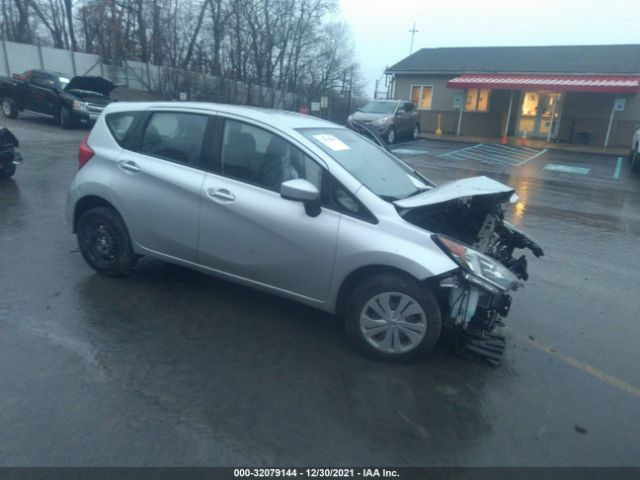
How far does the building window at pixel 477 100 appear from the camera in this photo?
28.3 metres

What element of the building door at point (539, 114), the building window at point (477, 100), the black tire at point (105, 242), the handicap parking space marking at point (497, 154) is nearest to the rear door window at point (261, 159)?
the black tire at point (105, 242)

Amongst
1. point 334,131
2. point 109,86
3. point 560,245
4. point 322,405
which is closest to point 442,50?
point 109,86

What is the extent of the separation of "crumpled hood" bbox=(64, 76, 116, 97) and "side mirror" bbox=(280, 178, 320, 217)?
16090 millimetres

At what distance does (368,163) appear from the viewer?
4586 millimetres

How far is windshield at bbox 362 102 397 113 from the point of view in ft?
73.3

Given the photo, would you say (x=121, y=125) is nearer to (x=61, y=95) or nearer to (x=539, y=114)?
(x=61, y=95)

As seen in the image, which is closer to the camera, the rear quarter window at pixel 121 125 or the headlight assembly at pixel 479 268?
the headlight assembly at pixel 479 268

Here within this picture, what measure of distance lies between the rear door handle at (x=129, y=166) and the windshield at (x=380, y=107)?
18674 mm

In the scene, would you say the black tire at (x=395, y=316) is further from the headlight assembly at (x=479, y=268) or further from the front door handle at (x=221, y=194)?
the front door handle at (x=221, y=194)

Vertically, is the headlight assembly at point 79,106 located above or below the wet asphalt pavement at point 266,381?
above

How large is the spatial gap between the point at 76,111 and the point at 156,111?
14592 millimetres

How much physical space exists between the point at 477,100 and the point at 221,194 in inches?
1066

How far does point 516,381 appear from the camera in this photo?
3.72 m

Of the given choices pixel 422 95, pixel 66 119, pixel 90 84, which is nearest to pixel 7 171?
pixel 66 119
